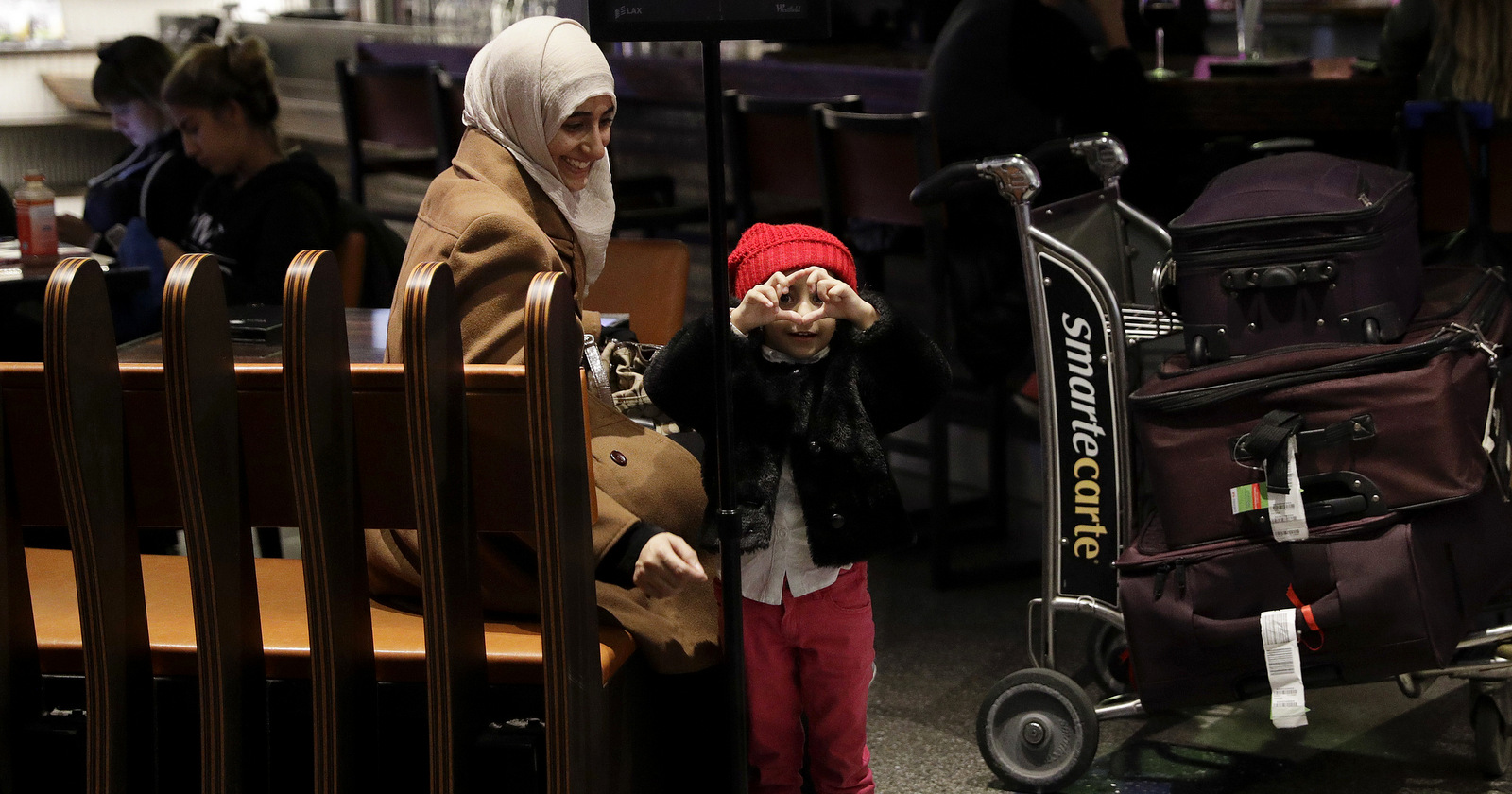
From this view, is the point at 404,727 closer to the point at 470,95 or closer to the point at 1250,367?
the point at 470,95

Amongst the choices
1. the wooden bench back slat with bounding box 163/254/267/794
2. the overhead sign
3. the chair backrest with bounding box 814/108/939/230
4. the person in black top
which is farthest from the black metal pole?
the person in black top

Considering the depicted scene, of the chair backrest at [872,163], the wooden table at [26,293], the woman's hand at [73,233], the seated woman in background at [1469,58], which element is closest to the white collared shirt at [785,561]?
the chair backrest at [872,163]

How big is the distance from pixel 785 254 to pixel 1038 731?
964mm

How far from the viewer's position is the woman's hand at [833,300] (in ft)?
6.19

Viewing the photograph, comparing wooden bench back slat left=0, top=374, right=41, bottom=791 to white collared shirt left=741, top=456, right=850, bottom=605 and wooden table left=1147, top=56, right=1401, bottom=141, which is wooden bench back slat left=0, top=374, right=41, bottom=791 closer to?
white collared shirt left=741, top=456, right=850, bottom=605

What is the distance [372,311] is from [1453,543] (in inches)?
73.2

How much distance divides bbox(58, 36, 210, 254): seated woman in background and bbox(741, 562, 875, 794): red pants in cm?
271

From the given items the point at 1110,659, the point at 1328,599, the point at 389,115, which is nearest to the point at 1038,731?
the point at 1110,659

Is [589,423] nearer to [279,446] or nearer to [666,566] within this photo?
[666,566]

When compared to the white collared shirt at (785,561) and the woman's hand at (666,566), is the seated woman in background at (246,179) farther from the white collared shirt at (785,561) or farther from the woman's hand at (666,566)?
the woman's hand at (666,566)

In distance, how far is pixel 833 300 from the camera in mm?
1896

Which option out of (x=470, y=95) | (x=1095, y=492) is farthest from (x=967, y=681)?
(x=470, y=95)

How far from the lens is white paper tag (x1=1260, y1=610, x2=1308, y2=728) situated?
2.13 m

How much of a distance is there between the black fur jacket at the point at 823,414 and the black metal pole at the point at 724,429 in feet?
0.66
